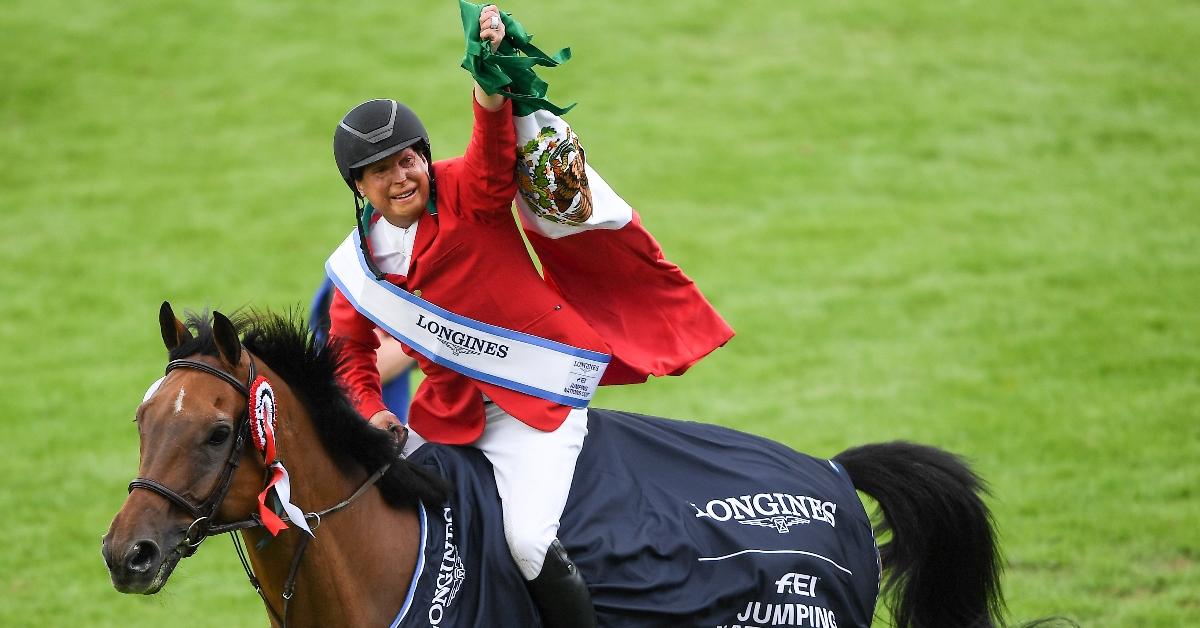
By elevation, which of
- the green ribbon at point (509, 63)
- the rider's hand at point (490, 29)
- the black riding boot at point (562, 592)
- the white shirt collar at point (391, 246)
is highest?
the rider's hand at point (490, 29)

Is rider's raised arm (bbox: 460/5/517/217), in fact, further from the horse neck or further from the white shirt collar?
the horse neck

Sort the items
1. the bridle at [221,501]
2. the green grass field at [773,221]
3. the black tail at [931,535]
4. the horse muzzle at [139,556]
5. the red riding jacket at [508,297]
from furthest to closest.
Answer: the green grass field at [773,221]
the black tail at [931,535]
the red riding jacket at [508,297]
the bridle at [221,501]
the horse muzzle at [139,556]

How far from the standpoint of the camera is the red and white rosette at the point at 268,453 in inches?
133

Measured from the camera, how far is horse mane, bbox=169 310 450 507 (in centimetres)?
373

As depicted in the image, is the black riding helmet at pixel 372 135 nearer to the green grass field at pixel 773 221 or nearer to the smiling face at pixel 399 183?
the smiling face at pixel 399 183

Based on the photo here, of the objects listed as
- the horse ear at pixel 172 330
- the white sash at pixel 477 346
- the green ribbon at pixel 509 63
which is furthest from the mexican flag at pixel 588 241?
the horse ear at pixel 172 330

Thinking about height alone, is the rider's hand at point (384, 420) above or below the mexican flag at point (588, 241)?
below

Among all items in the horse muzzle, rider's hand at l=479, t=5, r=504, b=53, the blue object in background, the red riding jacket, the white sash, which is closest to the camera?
the horse muzzle

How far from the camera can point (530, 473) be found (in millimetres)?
3918

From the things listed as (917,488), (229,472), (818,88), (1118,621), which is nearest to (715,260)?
(818,88)

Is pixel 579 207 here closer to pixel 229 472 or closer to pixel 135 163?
pixel 229 472

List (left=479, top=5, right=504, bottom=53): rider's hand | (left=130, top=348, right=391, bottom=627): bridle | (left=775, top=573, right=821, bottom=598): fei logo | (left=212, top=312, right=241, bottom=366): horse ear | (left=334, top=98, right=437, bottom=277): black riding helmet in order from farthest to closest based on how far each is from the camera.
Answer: (left=775, top=573, right=821, bottom=598): fei logo < (left=334, top=98, right=437, bottom=277): black riding helmet < (left=479, top=5, right=504, bottom=53): rider's hand < (left=212, top=312, right=241, bottom=366): horse ear < (left=130, top=348, right=391, bottom=627): bridle

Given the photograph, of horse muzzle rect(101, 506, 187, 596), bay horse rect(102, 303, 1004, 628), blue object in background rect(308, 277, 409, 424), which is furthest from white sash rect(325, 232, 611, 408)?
blue object in background rect(308, 277, 409, 424)

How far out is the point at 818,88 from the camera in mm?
14141
